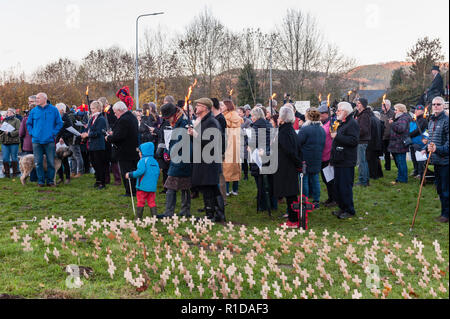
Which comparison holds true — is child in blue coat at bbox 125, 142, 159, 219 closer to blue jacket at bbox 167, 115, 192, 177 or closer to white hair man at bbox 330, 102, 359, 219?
blue jacket at bbox 167, 115, 192, 177

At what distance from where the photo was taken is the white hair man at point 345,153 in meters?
8.95

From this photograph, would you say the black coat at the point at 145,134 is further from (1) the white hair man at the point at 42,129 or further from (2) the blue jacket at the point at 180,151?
(2) the blue jacket at the point at 180,151

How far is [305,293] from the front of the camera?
16.2 ft

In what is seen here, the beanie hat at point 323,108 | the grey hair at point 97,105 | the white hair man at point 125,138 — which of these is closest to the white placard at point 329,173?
the beanie hat at point 323,108

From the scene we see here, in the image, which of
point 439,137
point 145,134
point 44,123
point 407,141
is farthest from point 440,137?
point 44,123

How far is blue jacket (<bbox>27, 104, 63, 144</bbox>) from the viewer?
1204 centimetres

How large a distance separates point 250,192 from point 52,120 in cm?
557

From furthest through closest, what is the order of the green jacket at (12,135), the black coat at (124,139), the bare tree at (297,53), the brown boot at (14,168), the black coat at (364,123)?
the bare tree at (297,53)
the brown boot at (14,168)
the green jacket at (12,135)
the black coat at (364,123)
the black coat at (124,139)

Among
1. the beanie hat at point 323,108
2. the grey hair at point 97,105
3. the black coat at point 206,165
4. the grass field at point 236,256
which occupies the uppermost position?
the grey hair at point 97,105

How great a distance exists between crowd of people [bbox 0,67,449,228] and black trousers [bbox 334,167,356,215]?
20 mm

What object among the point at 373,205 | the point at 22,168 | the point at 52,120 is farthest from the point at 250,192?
the point at 22,168

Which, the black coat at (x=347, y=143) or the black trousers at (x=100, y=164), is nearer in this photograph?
the black coat at (x=347, y=143)

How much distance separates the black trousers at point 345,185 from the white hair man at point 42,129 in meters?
7.46
